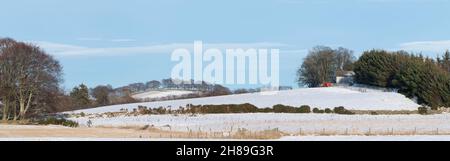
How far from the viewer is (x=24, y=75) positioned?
2494 inches

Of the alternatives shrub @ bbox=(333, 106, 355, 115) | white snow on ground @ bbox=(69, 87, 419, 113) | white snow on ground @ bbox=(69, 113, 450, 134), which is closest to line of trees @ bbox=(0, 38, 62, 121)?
white snow on ground @ bbox=(69, 113, 450, 134)

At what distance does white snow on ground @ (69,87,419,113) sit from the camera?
88250 millimetres

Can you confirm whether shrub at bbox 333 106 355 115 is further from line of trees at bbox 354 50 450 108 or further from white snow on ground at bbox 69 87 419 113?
line of trees at bbox 354 50 450 108

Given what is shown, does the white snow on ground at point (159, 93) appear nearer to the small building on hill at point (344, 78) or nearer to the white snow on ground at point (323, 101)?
the small building on hill at point (344, 78)

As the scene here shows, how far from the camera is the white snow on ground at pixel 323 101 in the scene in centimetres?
8825

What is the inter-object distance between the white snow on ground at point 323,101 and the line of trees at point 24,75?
2147 cm

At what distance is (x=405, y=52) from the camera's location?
122 meters

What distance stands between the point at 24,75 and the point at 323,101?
42.2m

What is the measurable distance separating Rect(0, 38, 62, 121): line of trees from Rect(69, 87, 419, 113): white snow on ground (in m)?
21.5
